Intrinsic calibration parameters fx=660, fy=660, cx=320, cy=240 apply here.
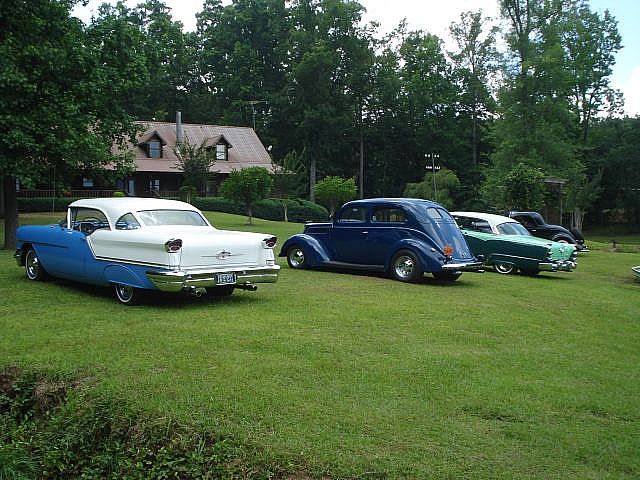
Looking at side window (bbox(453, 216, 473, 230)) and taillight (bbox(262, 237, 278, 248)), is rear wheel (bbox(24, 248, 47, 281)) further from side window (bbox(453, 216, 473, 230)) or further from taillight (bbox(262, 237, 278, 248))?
side window (bbox(453, 216, 473, 230))

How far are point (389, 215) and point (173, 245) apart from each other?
20.1 feet

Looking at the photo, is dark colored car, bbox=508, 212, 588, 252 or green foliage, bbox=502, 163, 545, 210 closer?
dark colored car, bbox=508, 212, 588, 252

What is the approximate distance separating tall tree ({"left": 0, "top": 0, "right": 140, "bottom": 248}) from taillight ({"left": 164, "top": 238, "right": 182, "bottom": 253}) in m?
10.9

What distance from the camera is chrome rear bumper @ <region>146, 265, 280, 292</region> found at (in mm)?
9156

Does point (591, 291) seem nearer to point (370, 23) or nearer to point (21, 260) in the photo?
point (21, 260)

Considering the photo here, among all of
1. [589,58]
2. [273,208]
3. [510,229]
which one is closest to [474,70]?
[589,58]

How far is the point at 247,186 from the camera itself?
3356 cm

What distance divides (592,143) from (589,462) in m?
59.3

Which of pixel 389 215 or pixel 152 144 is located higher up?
pixel 152 144

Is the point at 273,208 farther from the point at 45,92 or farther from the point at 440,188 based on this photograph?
the point at 45,92

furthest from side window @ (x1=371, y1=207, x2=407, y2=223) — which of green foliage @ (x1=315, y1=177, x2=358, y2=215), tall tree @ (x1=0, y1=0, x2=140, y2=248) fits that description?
green foliage @ (x1=315, y1=177, x2=358, y2=215)

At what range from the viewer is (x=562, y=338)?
8.73 metres

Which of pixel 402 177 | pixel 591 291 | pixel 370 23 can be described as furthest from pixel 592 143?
pixel 591 291

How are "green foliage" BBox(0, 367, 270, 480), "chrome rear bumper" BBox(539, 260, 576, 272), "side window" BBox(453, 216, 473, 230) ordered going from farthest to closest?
"side window" BBox(453, 216, 473, 230), "chrome rear bumper" BBox(539, 260, 576, 272), "green foliage" BBox(0, 367, 270, 480)
